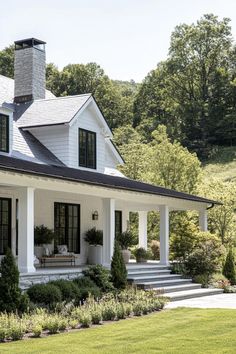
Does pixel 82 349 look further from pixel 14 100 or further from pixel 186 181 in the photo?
pixel 186 181

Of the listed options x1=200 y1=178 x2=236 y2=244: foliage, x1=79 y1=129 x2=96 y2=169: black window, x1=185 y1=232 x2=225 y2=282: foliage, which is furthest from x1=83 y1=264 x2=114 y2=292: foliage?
x1=200 y1=178 x2=236 y2=244: foliage

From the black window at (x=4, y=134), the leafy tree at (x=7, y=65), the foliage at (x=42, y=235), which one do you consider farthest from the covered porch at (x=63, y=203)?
the leafy tree at (x=7, y=65)

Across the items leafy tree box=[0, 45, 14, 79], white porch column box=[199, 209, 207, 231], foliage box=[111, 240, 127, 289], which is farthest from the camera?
leafy tree box=[0, 45, 14, 79]

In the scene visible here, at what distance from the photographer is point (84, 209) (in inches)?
915

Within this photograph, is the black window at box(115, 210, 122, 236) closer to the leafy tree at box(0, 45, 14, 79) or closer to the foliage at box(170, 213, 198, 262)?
the foliage at box(170, 213, 198, 262)

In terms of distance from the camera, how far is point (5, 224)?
1908 cm

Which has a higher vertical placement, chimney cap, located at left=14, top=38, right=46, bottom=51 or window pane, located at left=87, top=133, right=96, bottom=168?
chimney cap, located at left=14, top=38, right=46, bottom=51

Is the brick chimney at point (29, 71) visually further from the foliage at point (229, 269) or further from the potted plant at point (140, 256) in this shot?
the foliage at point (229, 269)

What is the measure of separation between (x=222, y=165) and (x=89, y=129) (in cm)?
3712

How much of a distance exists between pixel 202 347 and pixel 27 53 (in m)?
17.8

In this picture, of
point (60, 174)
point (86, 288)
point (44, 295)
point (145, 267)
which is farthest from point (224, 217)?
point (44, 295)

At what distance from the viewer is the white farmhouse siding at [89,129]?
22688 mm

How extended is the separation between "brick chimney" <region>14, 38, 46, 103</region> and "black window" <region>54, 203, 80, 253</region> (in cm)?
542

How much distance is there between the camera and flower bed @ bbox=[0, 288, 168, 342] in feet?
39.5
